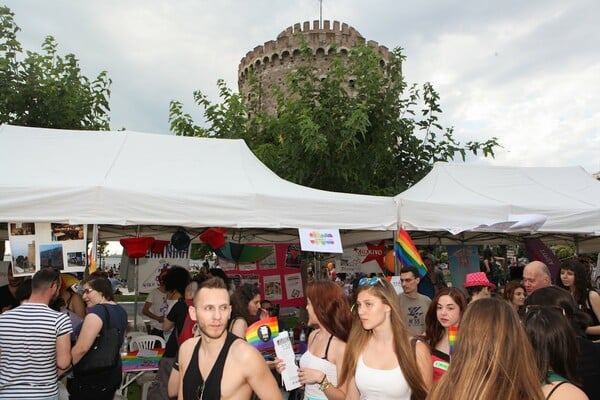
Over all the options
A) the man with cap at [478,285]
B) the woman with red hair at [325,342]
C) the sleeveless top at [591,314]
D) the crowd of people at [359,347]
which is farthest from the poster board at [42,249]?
the sleeveless top at [591,314]

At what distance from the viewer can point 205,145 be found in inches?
245

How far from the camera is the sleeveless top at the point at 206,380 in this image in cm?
209

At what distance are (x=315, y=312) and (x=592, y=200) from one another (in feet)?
18.2

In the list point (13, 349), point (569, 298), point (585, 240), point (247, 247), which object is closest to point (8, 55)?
point (247, 247)

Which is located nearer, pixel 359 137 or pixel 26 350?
pixel 26 350

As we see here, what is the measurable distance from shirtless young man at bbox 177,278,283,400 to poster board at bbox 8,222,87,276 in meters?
2.54

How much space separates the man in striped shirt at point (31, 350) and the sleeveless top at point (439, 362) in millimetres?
2495

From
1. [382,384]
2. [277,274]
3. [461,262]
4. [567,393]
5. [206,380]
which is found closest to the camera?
[567,393]

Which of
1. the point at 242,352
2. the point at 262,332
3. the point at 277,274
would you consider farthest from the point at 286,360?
the point at 277,274

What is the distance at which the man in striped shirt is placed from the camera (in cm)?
303

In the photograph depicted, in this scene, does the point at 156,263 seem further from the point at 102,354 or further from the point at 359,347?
the point at 359,347

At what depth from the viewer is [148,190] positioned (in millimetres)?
4477

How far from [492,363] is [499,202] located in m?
4.89

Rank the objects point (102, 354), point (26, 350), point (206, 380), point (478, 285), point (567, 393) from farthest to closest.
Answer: point (478, 285) < point (102, 354) < point (26, 350) < point (206, 380) < point (567, 393)
